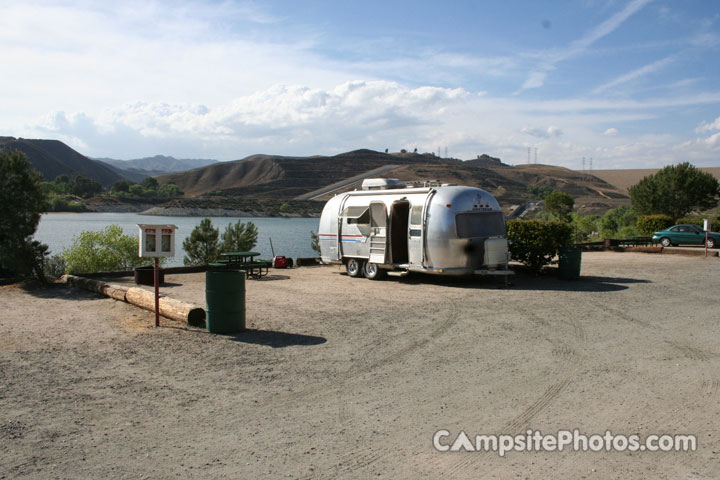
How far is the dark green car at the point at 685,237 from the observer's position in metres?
28.6

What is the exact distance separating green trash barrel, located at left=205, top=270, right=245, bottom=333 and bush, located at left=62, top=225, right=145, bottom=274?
39.8 ft

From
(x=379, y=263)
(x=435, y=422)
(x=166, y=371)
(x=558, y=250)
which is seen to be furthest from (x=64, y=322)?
(x=558, y=250)

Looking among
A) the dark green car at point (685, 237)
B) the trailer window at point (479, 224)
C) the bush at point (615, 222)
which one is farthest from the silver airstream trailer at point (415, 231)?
the bush at point (615, 222)

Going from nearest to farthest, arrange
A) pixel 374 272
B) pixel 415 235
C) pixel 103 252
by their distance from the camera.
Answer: pixel 415 235 < pixel 374 272 < pixel 103 252

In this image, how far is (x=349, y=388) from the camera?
646cm

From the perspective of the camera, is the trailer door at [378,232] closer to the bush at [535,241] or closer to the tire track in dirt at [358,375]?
the bush at [535,241]

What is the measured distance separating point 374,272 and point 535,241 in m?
4.98

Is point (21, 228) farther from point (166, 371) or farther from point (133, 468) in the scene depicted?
point (133, 468)

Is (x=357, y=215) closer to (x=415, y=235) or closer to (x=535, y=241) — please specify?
(x=415, y=235)

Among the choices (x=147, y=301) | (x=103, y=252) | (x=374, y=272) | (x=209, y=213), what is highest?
(x=209, y=213)

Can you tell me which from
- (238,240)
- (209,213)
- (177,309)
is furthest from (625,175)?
(177,309)

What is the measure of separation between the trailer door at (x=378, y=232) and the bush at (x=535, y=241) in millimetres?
4236

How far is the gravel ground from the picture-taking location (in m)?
4.64

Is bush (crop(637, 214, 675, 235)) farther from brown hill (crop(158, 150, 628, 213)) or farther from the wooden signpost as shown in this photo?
brown hill (crop(158, 150, 628, 213))
